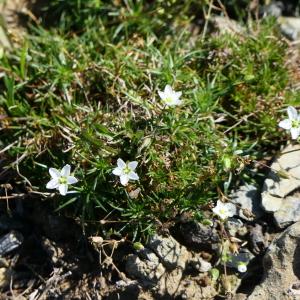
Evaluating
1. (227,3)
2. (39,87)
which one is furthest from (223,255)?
(227,3)

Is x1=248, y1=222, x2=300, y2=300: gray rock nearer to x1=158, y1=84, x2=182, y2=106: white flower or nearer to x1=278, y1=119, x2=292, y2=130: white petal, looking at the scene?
x1=278, y1=119, x2=292, y2=130: white petal

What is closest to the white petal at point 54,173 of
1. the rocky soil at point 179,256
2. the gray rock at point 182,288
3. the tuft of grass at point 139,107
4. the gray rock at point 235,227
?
the tuft of grass at point 139,107

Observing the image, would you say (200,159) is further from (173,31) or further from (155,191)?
(173,31)

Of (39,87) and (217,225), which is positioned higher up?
(39,87)

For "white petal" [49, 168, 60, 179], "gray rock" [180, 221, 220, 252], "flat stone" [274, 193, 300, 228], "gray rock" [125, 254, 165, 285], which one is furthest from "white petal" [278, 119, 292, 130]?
"white petal" [49, 168, 60, 179]

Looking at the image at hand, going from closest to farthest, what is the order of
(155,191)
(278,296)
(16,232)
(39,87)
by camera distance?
(278,296) < (155,191) < (16,232) < (39,87)

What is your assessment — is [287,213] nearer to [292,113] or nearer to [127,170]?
[292,113]
